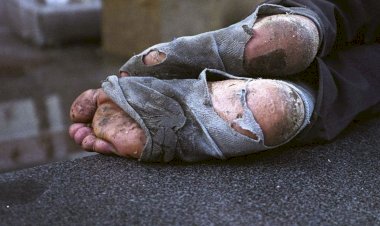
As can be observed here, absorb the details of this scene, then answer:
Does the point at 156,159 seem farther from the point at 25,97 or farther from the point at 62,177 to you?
the point at 25,97

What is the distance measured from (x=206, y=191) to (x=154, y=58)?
286 millimetres

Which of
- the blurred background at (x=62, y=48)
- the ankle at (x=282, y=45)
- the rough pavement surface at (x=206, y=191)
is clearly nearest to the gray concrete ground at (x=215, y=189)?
the rough pavement surface at (x=206, y=191)

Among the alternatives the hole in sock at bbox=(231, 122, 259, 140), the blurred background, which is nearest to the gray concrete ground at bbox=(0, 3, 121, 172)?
the blurred background

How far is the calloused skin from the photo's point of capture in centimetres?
84

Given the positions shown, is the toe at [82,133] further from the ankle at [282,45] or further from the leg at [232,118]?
the ankle at [282,45]

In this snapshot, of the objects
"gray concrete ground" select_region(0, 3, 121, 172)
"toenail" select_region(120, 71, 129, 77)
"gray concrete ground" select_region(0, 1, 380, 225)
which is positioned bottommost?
"gray concrete ground" select_region(0, 3, 121, 172)

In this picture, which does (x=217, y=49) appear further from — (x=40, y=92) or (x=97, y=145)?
(x=40, y=92)

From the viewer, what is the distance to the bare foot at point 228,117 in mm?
843

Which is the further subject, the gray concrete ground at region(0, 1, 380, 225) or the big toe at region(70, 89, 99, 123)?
the big toe at region(70, 89, 99, 123)

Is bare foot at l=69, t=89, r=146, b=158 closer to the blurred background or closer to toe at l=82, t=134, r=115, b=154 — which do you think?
toe at l=82, t=134, r=115, b=154

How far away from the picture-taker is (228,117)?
85 cm

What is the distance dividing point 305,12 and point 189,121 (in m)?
0.30

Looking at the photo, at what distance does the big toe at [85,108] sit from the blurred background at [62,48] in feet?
4.23

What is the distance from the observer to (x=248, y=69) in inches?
36.6
